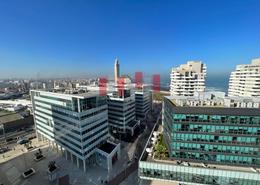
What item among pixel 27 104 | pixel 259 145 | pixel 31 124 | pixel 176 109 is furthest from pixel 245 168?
pixel 27 104

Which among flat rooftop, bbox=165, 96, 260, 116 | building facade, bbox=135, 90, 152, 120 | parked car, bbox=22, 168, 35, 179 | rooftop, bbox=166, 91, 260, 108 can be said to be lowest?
parked car, bbox=22, 168, 35, 179

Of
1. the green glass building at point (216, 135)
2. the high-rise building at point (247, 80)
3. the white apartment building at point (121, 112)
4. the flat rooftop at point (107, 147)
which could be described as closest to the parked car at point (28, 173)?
the flat rooftop at point (107, 147)

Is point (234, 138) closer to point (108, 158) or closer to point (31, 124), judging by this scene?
point (108, 158)

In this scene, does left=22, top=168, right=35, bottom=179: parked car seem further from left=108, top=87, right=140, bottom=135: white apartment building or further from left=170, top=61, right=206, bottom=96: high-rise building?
left=170, top=61, right=206, bottom=96: high-rise building

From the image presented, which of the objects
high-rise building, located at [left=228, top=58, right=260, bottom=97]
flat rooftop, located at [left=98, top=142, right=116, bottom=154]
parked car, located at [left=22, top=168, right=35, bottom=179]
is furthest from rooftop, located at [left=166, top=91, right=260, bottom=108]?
high-rise building, located at [left=228, top=58, right=260, bottom=97]

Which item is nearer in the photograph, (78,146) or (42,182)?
(42,182)

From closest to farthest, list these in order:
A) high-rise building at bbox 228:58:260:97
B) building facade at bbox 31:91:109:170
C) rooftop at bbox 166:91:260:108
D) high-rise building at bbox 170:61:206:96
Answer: rooftop at bbox 166:91:260:108, building facade at bbox 31:91:109:170, high-rise building at bbox 228:58:260:97, high-rise building at bbox 170:61:206:96

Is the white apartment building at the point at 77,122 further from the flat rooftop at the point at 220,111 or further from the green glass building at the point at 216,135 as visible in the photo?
the flat rooftop at the point at 220,111
